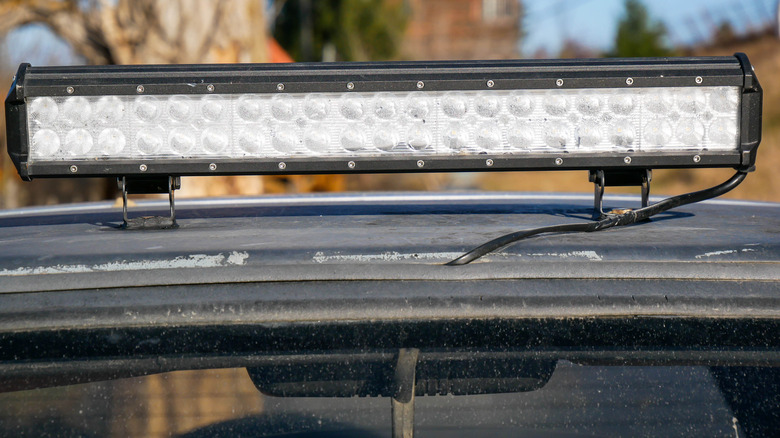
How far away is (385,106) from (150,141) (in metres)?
0.46

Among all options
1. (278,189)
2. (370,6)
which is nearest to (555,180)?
(370,6)

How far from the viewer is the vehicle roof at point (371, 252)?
119 cm

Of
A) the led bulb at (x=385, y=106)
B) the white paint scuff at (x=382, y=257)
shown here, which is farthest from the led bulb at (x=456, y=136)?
the white paint scuff at (x=382, y=257)

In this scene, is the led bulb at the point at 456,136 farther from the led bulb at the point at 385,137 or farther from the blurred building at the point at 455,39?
the blurred building at the point at 455,39

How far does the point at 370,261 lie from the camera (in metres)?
1.21

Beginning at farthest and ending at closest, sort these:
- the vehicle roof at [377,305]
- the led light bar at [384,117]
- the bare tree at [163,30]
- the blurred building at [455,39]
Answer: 1. the blurred building at [455,39]
2. the bare tree at [163,30]
3. the led light bar at [384,117]
4. the vehicle roof at [377,305]

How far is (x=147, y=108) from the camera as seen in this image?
1.46 metres

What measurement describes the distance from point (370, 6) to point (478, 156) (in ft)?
84.1

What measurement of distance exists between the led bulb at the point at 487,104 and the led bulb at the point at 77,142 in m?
0.75

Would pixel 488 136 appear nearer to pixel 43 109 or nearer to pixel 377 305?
pixel 377 305

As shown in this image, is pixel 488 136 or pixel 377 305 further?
pixel 488 136

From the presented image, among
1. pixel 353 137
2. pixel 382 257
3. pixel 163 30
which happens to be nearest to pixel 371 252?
pixel 382 257

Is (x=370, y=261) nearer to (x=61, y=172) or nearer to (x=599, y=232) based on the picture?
(x=599, y=232)

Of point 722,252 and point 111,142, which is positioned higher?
point 111,142
